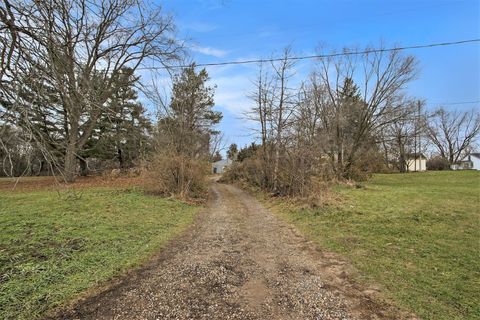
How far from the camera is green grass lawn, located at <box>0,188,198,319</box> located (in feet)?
12.1

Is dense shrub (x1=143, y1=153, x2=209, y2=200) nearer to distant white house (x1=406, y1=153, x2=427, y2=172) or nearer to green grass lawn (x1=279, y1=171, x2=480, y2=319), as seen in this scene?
green grass lawn (x1=279, y1=171, x2=480, y2=319)

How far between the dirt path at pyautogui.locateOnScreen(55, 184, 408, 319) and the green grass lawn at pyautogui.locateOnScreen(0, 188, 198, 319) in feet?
1.50

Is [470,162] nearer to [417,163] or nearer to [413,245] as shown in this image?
[417,163]

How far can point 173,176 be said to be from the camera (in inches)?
545

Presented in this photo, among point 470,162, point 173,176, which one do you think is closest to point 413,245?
point 173,176

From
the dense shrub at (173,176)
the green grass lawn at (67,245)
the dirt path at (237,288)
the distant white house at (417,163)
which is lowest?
the dirt path at (237,288)

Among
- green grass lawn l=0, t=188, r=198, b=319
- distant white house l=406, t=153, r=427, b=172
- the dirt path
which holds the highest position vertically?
distant white house l=406, t=153, r=427, b=172

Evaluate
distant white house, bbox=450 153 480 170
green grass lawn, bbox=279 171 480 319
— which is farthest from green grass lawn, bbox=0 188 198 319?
distant white house, bbox=450 153 480 170

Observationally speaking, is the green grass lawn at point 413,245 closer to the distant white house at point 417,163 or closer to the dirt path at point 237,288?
the dirt path at point 237,288

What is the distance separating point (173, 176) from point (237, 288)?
1035 centimetres

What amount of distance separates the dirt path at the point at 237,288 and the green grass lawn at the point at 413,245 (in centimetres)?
52

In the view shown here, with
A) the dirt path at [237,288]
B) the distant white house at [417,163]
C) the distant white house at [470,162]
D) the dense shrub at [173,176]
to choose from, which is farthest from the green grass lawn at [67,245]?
the distant white house at [470,162]

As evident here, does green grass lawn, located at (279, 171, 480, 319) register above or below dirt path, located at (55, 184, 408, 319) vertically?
above

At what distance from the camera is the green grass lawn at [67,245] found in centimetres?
369
